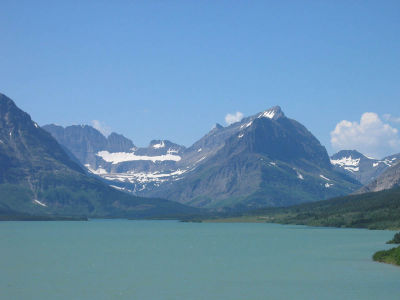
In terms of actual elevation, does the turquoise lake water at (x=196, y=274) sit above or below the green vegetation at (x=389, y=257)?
below

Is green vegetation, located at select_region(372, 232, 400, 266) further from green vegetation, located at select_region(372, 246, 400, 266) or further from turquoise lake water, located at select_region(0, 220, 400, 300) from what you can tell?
turquoise lake water, located at select_region(0, 220, 400, 300)

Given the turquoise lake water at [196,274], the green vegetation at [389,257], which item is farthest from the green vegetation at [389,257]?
the turquoise lake water at [196,274]

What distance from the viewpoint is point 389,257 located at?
121750mm

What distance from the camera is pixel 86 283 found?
318 ft

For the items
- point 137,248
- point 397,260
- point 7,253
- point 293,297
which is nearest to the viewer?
point 293,297

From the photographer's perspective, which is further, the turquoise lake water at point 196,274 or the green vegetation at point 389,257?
the green vegetation at point 389,257

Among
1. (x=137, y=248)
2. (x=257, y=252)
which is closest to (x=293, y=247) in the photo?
(x=257, y=252)

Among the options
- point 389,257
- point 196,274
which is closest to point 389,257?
point 389,257

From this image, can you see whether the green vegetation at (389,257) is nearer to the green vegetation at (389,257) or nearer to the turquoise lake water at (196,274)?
the green vegetation at (389,257)

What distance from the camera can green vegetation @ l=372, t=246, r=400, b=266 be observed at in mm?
118069

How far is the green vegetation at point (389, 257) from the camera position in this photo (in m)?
118

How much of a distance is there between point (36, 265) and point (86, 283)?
2940cm

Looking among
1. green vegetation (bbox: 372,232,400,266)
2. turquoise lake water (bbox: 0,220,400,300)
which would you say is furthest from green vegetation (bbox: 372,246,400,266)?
turquoise lake water (bbox: 0,220,400,300)

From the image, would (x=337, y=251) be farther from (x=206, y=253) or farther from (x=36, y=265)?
(x=36, y=265)
